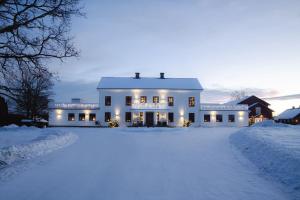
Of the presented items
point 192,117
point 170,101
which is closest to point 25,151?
point 170,101

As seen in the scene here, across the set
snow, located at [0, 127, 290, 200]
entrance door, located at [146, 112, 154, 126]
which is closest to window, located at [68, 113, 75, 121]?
entrance door, located at [146, 112, 154, 126]

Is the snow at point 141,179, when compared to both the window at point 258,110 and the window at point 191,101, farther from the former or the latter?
the window at point 258,110

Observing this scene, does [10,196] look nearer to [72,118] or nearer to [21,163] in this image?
[21,163]

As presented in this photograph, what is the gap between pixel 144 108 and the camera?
3916 cm

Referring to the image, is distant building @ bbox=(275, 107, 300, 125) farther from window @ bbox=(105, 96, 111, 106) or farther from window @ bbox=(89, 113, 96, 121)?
window @ bbox=(89, 113, 96, 121)

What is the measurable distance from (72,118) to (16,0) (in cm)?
3198

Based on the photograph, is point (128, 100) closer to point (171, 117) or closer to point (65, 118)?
point (171, 117)

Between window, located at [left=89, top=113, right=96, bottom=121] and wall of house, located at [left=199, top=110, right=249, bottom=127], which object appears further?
wall of house, located at [left=199, top=110, right=249, bottom=127]

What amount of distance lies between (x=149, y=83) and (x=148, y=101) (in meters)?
3.07

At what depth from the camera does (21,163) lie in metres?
9.07

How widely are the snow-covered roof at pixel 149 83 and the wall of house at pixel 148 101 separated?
0.59 metres

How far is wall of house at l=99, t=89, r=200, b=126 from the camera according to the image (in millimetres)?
39938

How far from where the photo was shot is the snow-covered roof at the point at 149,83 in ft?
132

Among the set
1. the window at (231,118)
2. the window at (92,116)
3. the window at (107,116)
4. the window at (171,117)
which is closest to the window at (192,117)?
the window at (171,117)
